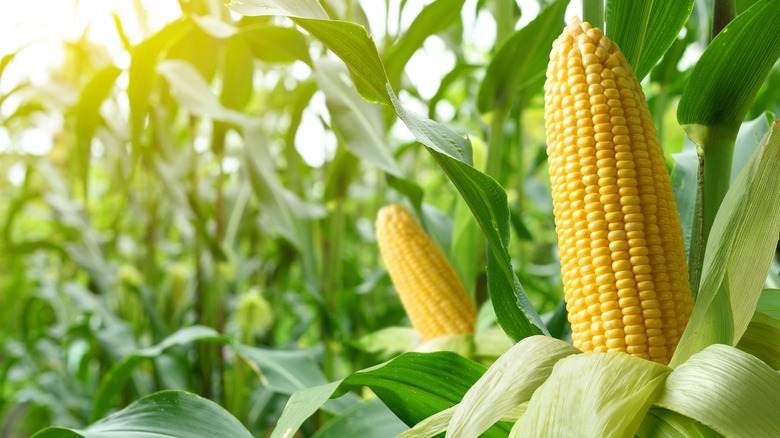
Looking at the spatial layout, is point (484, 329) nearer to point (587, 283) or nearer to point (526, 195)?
point (587, 283)

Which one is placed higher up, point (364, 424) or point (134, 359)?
point (364, 424)

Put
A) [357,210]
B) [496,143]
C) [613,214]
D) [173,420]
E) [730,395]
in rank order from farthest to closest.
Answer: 1. [357,210]
2. [496,143]
3. [173,420]
4. [613,214]
5. [730,395]

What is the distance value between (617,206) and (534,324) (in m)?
0.10

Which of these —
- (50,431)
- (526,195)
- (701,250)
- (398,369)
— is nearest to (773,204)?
(701,250)

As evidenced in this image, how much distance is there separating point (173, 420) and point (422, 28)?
0.51 metres

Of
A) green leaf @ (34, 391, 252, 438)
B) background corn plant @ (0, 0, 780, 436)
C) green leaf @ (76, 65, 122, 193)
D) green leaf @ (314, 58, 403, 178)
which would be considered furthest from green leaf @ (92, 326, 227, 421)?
green leaf @ (76, 65, 122, 193)

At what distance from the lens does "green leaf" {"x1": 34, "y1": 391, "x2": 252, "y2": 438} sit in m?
0.55

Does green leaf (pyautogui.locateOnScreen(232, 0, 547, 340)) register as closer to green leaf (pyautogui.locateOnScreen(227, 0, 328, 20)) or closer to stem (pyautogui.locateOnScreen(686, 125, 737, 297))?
green leaf (pyautogui.locateOnScreen(227, 0, 328, 20))

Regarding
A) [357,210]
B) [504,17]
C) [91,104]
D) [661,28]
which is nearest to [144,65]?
[91,104]

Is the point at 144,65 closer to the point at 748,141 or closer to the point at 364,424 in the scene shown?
the point at 364,424

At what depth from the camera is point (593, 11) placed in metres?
0.51

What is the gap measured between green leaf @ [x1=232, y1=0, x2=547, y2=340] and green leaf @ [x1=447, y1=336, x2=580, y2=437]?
80mm

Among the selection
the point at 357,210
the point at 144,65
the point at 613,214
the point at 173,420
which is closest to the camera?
the point at 613,214

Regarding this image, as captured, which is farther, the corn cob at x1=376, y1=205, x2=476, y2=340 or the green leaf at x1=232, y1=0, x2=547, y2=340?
the corn cob at x1=376, y1=205, x2=476, y2=340
